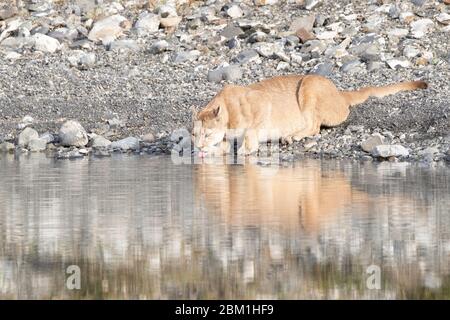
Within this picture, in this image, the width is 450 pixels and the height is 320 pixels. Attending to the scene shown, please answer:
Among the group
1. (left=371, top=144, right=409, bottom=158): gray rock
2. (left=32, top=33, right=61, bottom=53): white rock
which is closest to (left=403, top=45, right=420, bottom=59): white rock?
(left=371, top=144, right=409, bottom=158): gray rock

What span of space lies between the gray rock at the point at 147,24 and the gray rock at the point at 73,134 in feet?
19.6

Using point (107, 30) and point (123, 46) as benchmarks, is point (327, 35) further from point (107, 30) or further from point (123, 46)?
point (107, 30)

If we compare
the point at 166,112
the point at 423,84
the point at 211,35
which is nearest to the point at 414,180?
the point at 423,84

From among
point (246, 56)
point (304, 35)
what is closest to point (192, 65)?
point (246, 56)

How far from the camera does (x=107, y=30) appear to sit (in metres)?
20.8

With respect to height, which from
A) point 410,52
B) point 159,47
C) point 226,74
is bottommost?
point 226,74

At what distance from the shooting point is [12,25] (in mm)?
21609

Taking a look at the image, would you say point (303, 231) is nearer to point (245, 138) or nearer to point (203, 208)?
point (203, 208)

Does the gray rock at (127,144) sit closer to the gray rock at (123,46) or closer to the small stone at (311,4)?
the gray rock at (123,46)

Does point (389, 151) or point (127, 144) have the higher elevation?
point (127, 144)

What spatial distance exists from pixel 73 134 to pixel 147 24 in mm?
6373

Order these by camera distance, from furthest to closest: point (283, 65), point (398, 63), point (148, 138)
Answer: point (283, 65) → point (398, 63) → point (148, 138)

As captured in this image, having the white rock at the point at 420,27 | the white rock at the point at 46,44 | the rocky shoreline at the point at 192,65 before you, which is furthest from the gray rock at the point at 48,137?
the white rock at the point at 420,27

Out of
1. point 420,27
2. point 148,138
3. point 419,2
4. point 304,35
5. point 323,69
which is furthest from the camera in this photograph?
point 419,2
